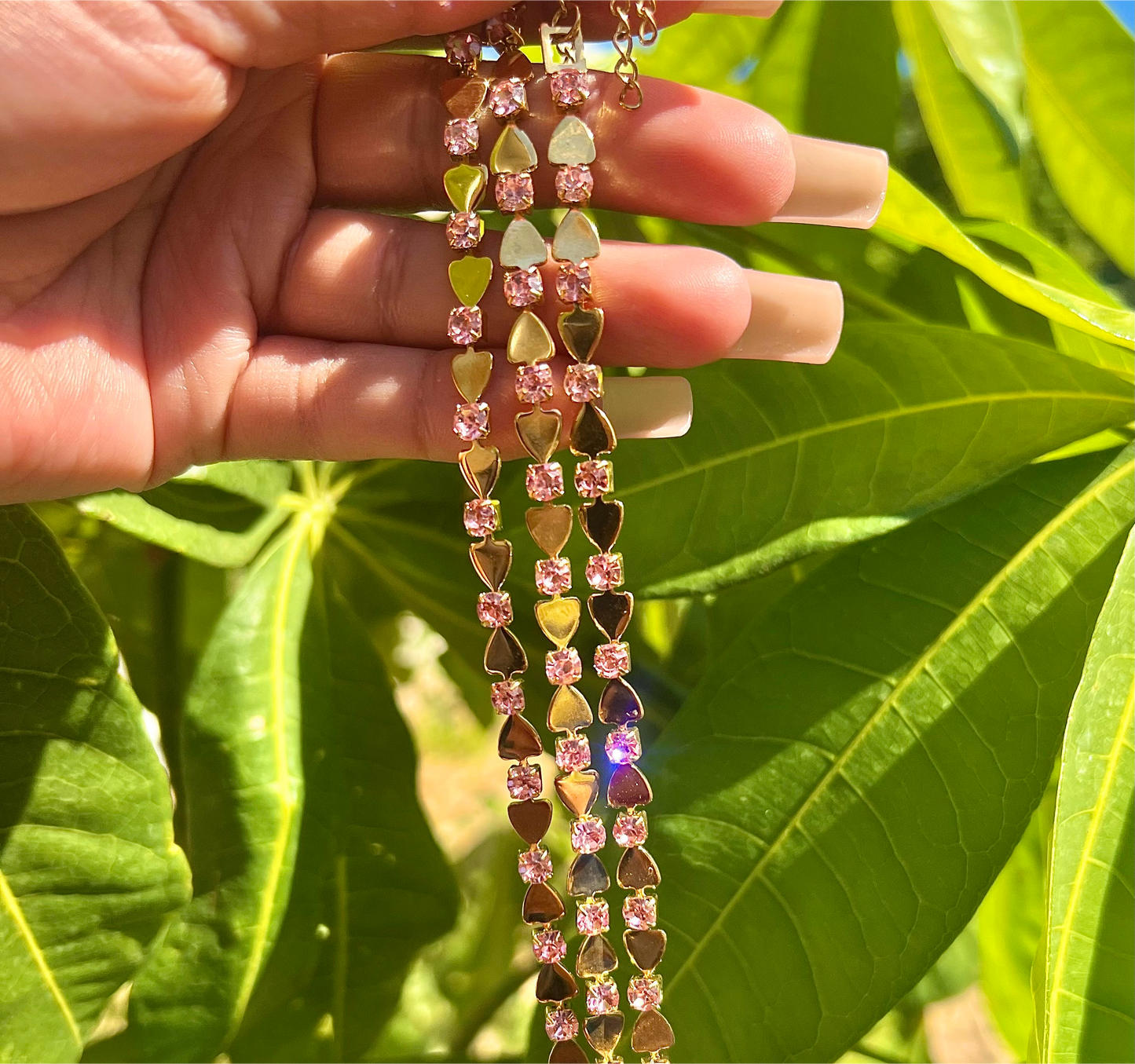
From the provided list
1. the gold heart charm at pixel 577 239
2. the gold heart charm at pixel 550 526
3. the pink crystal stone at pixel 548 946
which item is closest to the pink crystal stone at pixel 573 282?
the gold heart charm at pixel 577 239

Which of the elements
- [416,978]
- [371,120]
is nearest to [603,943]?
[371,120]

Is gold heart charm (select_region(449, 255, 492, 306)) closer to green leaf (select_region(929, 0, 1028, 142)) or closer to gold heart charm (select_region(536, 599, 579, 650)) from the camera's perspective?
gold heart charm (select_region(536, 599, 579, 650))

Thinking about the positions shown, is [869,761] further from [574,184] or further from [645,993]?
[574,184]

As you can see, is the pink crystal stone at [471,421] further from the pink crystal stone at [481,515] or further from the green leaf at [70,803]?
the green leaf at [70,803]

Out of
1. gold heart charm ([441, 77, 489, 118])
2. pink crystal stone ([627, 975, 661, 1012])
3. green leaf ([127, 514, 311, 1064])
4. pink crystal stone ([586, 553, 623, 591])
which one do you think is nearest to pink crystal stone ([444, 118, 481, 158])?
gold heart charm ([441, 77, 489, 118])

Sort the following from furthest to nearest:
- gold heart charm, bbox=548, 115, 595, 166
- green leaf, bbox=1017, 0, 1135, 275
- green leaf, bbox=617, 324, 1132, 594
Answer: green leaf, bbox=1017, 0, 1135, 275
green leaf, bbox=617, 324, 1132, 594
gold heart charm, bbox=548, 115, 595, 166
